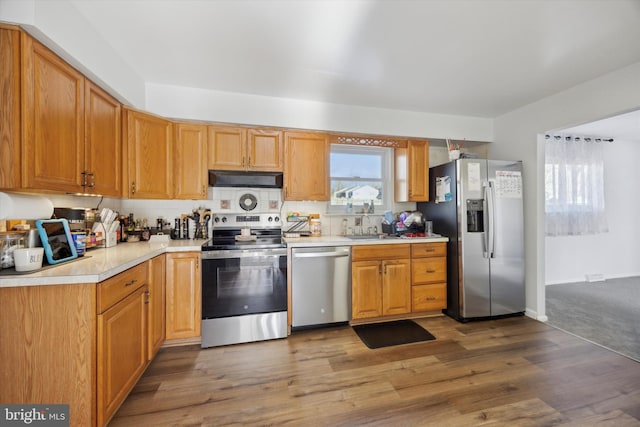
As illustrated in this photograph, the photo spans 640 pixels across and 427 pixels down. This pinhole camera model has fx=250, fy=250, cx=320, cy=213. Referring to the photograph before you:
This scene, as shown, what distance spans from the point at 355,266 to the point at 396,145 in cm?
168

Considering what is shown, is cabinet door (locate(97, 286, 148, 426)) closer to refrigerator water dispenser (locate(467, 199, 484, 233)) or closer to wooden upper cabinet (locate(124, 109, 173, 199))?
wooden upper cabinet (locate(124, 109, 173, 199))

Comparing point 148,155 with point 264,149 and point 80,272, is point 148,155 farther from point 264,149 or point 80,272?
point 80,272

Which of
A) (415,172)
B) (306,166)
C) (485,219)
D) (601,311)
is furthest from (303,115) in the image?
(601,311)

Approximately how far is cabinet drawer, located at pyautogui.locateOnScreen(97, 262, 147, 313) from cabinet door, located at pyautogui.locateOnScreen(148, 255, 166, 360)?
151mm

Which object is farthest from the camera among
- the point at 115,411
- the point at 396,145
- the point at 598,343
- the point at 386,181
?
the point at 386,181

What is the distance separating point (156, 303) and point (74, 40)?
6.15 feet

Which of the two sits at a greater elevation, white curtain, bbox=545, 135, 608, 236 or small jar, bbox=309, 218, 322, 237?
white curtain, bbox=545, 135, 608, 236

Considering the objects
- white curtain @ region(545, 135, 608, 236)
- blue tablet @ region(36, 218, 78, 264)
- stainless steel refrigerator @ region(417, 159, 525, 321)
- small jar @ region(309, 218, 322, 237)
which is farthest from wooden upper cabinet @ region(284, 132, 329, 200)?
white curtain @ region(545, 135, 608, 236)

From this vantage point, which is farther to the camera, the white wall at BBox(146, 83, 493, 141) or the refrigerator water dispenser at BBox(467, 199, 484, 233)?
the refrigerator water dispenser at BBox(467, 199, 484, 233)

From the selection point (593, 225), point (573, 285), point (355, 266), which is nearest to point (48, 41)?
point (355, 266)

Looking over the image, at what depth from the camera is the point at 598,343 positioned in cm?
228

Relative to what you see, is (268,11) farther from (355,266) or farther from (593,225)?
(593,225)

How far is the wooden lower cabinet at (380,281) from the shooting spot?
2.66 m

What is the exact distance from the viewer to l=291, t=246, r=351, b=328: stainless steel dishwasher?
8.16 ft
